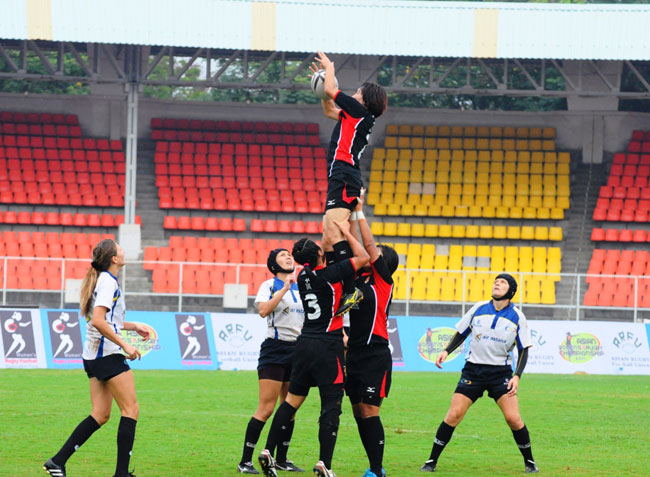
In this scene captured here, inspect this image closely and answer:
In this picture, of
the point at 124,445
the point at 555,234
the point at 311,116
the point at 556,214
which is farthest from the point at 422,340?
the point at 311,116

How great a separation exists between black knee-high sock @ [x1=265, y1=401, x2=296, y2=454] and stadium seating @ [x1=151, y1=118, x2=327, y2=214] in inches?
896

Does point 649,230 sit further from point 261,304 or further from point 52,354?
point 261,304

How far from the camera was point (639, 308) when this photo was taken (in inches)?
939

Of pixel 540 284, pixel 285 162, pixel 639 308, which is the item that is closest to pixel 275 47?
pixel 285 162

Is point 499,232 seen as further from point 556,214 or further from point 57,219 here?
point 57,219

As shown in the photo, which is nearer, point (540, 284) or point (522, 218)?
point (540, 284)

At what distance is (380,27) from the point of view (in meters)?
27.9

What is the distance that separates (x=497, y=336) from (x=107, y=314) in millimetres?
3959

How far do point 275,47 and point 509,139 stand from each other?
35.5 ft

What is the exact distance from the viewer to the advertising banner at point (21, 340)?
802 inches

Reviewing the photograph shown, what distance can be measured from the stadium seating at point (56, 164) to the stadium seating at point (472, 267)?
384 inches

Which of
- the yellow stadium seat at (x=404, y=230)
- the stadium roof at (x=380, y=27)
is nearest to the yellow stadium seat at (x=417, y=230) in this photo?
the yellow stadium seat at (x=404, y=230)

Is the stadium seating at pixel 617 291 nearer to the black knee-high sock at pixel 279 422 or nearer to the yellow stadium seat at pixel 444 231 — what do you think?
the yellow stadium seat at pixel 444 231

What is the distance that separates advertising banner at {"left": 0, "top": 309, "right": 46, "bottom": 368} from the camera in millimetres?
20375
